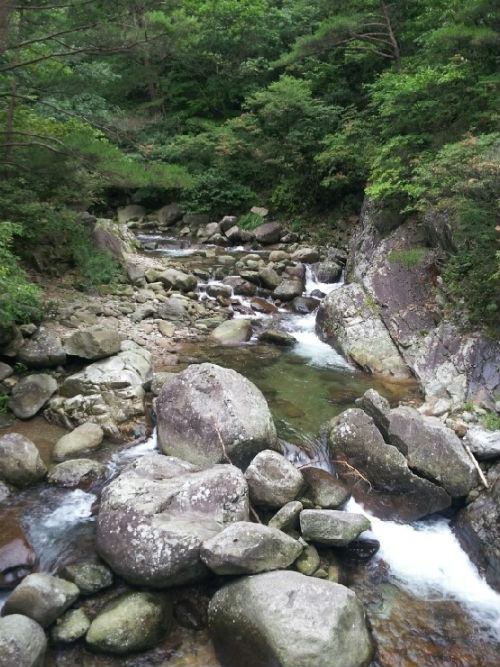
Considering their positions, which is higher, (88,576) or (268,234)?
(268,234)

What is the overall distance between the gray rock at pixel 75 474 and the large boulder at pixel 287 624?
219 cm

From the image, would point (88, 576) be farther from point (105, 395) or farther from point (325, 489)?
point (105, 395)

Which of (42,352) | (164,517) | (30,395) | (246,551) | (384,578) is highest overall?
(246,551)

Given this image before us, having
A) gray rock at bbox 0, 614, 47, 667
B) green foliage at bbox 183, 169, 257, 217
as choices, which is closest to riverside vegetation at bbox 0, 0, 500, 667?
gray rock at bbox 0, 614, 47, 667

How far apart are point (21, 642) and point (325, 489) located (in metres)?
3.32

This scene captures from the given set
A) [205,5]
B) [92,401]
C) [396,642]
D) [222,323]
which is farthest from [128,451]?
[205,5]

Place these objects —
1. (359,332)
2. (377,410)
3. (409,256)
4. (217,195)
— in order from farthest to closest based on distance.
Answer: (217,195) → (359,332) → (409,256) → (377,410)

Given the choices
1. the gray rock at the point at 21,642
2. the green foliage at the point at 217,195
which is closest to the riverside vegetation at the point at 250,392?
the gray rock at the point at 21,642

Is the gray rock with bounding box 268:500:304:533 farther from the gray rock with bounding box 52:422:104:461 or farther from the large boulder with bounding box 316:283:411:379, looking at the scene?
the large boulder with bounding box 316:283:411:379

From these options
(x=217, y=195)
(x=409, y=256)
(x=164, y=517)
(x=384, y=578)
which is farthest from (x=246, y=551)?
(x=217, y=195)

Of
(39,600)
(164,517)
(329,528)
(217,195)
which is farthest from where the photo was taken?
(217,195)

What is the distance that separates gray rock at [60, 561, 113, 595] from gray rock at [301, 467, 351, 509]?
7.74ft

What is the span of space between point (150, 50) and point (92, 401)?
5.72m

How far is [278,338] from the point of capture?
10031 millimetres
